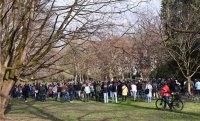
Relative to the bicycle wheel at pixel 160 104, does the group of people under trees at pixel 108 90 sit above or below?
above

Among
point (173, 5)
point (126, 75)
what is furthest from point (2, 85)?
point (126, 75)

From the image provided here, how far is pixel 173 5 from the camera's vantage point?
41.8 m

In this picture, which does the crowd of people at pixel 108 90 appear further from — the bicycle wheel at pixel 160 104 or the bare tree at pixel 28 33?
the bare tree at pixel 28 33

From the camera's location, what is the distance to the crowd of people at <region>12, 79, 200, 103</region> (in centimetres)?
3316

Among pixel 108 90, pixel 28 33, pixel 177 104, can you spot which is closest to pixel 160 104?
pixel 177 104

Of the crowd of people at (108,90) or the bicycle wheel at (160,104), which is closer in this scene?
the bicycle wheel at (160,104)

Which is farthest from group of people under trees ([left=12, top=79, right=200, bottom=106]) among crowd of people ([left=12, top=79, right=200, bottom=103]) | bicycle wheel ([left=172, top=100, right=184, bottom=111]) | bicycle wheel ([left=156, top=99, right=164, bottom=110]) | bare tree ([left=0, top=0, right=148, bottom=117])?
bare tree ([left=0, top=0, right=148, bottom=117])

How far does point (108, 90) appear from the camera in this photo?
116 ft

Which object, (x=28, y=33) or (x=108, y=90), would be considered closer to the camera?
(x=28, y=33)

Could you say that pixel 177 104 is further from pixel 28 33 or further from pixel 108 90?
pixel 28 33

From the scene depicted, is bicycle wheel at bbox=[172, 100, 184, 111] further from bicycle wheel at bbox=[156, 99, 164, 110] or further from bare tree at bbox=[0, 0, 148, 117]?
bare tree at bbox=[0, 0, 148, 117]

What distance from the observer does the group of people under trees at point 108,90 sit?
33094 millimetres

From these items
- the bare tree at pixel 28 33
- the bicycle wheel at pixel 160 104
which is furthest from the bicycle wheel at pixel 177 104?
the bare tree at pixel 28 33

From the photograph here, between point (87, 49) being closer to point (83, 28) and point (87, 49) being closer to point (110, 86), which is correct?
point (83, 28)
